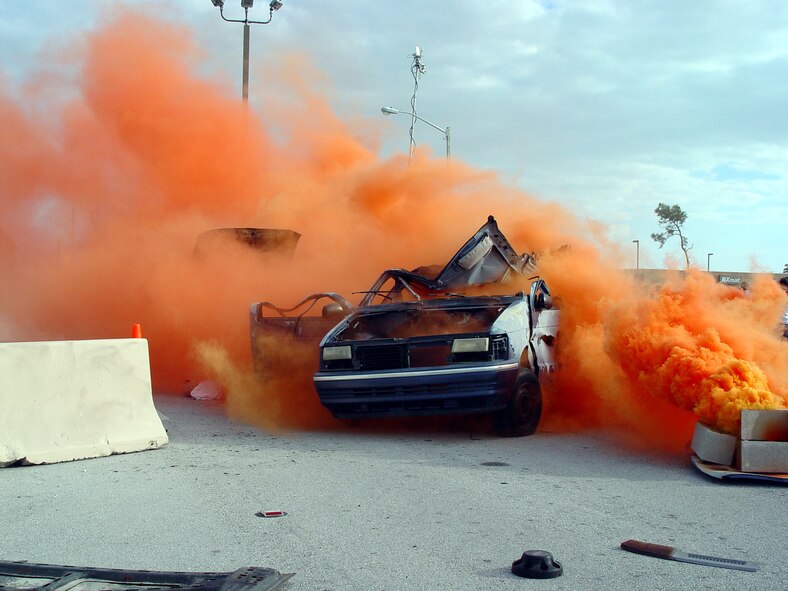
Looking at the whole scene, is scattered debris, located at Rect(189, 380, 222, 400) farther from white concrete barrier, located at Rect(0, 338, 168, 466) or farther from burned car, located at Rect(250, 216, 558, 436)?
white concrete barrier, located at Rect(0, 338, 168, 466)

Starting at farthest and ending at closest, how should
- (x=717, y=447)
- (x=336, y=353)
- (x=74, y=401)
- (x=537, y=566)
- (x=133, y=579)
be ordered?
(x=336, y=353) → (x=74, y=401) → (x=717, y=447) → (x=537, y=566) → (x=133, y=579)

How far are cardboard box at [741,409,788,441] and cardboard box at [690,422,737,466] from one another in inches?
5.5

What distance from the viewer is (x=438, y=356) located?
8.55m

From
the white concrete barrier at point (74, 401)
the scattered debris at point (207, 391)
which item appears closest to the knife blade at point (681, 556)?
the white concrete barrier at point (74, 401)

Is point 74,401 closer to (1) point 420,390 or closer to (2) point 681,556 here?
(1) point 420,390

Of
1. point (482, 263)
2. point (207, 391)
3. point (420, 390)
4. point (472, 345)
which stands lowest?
point (207, 391)

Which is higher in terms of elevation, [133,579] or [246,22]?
[246,22]

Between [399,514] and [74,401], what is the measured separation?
138 inches

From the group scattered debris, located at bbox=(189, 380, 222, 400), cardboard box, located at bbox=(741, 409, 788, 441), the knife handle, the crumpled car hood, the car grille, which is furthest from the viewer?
scattered debris, located at bbox=(189, 380, 222, 400)

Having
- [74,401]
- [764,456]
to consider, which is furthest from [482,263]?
[74,401]

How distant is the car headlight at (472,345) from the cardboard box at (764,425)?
7.80 feet

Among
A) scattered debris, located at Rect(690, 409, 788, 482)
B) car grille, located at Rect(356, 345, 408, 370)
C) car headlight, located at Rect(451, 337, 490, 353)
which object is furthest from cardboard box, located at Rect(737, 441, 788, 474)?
car grille, located at Rect(356, 345, 408, 370)

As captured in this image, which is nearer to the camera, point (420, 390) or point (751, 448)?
point (751, 448)

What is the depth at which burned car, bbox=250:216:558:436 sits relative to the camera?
7691mm
